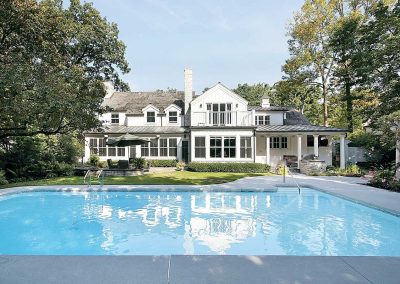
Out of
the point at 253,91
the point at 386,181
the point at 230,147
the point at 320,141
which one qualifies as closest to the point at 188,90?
the point at 230,147

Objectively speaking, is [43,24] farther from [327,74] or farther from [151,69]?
[327,74]

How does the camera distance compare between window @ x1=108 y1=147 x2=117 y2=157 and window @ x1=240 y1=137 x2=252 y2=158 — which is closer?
window @ x1=240 y1=137 x2=252 y2=158

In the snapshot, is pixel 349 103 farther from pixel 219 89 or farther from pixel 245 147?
pixel 219 89

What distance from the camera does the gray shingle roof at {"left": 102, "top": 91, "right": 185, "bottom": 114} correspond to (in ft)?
104

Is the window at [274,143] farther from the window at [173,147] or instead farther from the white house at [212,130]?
the window at [173,147]

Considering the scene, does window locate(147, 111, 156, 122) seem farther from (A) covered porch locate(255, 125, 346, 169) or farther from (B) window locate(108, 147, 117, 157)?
(A) covered porch locate(255, 125, 346, 169)

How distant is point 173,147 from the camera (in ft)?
95.6

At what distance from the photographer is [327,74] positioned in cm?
3316

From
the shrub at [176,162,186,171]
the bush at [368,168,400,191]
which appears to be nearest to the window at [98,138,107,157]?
the shrub at [176,162,186,171]

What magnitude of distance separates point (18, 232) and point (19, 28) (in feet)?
39.2

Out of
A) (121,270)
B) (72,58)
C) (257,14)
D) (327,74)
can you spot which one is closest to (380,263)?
(121,270)

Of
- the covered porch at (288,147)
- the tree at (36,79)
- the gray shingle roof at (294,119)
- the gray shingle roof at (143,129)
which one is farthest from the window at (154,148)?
the gray shingle roof at (294,119)

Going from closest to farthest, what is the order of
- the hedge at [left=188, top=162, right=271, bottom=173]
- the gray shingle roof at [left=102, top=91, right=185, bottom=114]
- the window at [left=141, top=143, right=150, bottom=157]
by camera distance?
the hedge at [left=188, top=162, right=271, bottom=173], the window at [left=141, top=143, right=150, bottom=157], the gray shingle roof at [left=102, top=91, right=185, bottom=114]

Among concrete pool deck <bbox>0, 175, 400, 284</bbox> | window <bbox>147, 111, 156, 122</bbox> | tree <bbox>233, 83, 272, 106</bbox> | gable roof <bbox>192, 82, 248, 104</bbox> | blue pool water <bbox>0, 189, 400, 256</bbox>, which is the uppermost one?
tree <bbox>233, 83, 272, 106</bbox>
